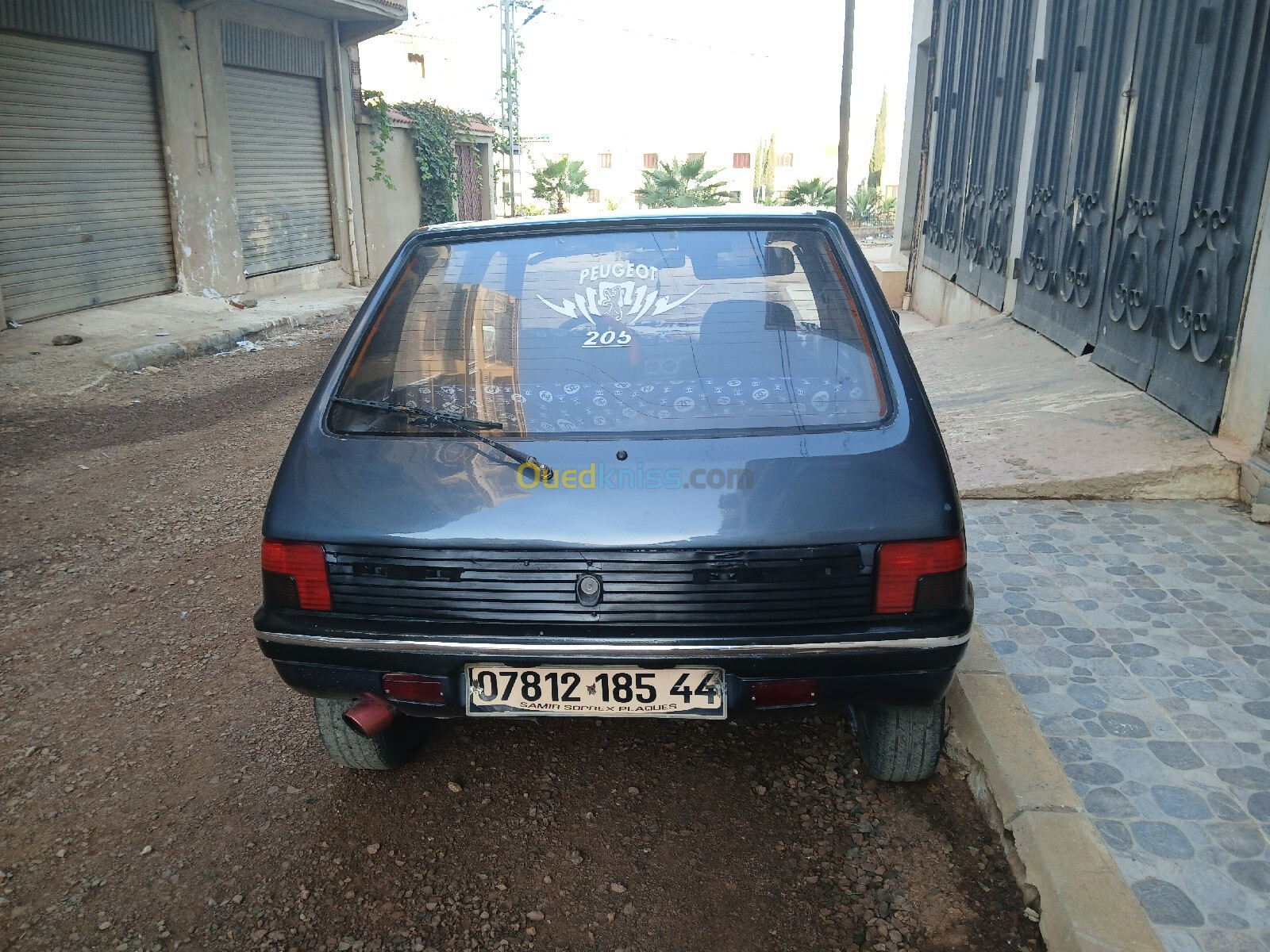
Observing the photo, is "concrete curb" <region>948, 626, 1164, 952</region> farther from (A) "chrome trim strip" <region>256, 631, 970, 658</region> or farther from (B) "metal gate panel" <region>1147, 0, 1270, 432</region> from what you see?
(B) "metal gate panel" <region>1147, 0, 1270, 432</region>

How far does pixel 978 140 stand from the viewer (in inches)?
414

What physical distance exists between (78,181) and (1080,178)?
403 inches

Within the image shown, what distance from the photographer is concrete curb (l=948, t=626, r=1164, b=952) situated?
209 cm

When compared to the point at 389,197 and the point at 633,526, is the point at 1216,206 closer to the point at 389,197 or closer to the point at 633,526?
the point at 633,526

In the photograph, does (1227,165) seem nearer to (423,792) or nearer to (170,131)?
(423,792)

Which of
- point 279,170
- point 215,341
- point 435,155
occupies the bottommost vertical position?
point 215,341

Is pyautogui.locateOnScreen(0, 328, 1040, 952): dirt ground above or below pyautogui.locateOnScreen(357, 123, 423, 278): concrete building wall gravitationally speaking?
below

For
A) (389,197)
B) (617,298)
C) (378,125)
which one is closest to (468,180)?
(389,197)

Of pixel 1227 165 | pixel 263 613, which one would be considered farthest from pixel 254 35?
pixel 263 613

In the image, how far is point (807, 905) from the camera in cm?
233

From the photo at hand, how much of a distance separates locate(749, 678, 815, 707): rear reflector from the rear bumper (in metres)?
0.02

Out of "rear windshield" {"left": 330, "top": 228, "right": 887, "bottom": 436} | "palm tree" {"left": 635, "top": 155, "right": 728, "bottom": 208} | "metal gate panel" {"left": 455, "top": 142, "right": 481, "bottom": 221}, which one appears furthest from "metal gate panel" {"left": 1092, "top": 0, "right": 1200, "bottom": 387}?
"palm tree" {"left": 635, "top": 155, "right": 728, "bottom": 208}

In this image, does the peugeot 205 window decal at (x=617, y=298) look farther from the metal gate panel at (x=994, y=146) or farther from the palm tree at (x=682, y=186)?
the palm tree at (x=682, y=186)
